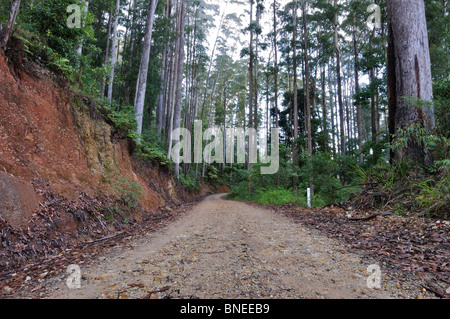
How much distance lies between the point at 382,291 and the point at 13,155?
5551 mm

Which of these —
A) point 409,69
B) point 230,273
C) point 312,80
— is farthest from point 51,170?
point 312,80

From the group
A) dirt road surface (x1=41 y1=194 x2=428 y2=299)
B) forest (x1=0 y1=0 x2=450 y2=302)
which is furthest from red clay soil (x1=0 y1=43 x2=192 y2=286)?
dirt road surface (x1=41 y1=194 x2=428 y2=299)

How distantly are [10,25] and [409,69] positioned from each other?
8965mm

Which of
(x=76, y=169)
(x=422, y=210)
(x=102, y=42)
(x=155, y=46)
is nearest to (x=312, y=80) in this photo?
(x=155, y=46)

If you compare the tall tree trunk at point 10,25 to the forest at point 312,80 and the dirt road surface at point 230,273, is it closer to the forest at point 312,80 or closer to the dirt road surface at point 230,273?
the forest at point 312,80

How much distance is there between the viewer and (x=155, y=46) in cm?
2189

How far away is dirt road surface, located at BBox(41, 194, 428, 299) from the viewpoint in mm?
1879

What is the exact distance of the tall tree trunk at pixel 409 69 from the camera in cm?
519

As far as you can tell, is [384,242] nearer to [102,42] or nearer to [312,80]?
[102,42]

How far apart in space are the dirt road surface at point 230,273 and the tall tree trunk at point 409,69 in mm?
3957

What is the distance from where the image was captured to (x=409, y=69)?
5.46 m

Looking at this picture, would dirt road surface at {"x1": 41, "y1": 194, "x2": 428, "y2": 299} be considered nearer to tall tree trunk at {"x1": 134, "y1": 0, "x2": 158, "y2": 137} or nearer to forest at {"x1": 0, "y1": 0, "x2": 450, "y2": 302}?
forest at {"x1": 0, "y1": 0, "x2": 450, "y2": 302}

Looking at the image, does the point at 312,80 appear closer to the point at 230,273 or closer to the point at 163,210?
the point at 163,210

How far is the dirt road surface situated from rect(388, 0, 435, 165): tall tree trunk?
3.96 metres
